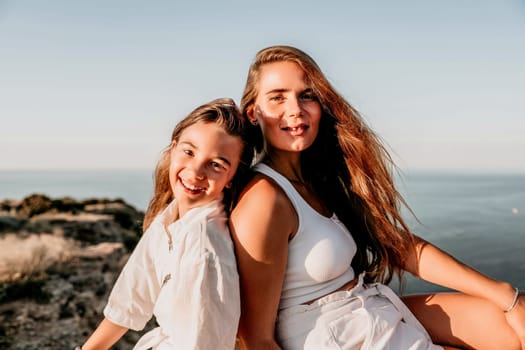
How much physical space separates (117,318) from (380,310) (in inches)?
44.3

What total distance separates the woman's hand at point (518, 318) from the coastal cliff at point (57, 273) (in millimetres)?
1863

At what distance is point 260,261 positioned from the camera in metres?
1.90

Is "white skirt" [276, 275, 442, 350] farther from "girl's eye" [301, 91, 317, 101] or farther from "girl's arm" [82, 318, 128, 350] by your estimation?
"girl's eye" [301, 91, 317, 101]

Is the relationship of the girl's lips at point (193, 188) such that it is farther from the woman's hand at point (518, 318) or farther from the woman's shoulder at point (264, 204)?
the woman's hand at point (518, 318)

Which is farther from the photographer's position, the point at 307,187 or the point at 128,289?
the point at 307,187

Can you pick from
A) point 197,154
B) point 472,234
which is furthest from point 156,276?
point 472,234

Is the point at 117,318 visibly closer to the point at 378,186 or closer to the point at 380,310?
the point at 380,310

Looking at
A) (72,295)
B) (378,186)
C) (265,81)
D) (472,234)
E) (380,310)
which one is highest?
(265,81)

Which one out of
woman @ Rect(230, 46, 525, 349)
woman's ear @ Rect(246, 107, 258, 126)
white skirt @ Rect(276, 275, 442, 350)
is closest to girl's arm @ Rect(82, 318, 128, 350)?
woman @ Rect(230, 46, 525, 349)

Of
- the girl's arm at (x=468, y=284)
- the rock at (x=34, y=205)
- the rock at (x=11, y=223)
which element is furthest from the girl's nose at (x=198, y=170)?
the rock at (x=34, y=205)

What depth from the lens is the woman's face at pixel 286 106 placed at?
7.76ft

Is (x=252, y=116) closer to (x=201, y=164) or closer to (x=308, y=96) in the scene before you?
(x=308, y=96)

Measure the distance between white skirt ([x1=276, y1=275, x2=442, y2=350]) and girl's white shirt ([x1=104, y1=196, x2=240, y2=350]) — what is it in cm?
33

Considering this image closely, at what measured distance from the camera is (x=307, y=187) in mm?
2488
